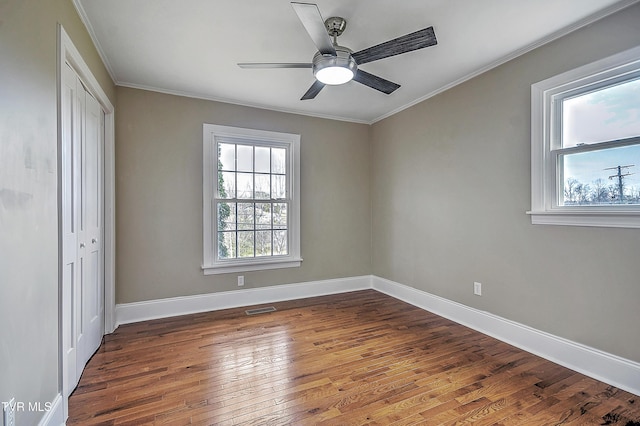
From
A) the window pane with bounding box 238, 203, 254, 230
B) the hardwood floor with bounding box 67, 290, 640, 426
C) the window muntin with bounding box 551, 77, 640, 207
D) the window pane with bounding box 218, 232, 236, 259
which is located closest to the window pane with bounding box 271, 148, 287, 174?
the window pane with bounding box 238, 203, 254, 230

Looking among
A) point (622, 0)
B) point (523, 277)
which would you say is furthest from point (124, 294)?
point (622, 0)

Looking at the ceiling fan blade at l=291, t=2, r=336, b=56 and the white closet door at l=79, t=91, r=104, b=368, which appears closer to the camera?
the ceiling fan blade at l=291, t=2, r=336, b=56

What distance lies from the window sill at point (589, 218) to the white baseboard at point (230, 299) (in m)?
2.61

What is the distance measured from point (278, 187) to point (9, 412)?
322 centimetres

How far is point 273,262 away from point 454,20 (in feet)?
10.4

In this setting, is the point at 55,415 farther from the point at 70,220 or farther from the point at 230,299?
the point at 230,299

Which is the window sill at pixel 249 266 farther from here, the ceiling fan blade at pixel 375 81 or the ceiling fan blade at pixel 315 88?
the ceiling fan blade at pixel 375 81

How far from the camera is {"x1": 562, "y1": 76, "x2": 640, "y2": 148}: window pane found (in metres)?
2.09

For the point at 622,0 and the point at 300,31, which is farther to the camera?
the point at 300,31

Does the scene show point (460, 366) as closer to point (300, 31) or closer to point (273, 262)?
→ point (273, 262)

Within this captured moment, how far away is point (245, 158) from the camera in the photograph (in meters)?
3.92

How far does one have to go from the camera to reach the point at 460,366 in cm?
236

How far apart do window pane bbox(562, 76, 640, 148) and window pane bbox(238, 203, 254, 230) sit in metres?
3.28

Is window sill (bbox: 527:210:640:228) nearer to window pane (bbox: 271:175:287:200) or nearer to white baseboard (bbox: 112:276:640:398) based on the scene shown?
white baseboard (bbox: 112:276:640:398)
